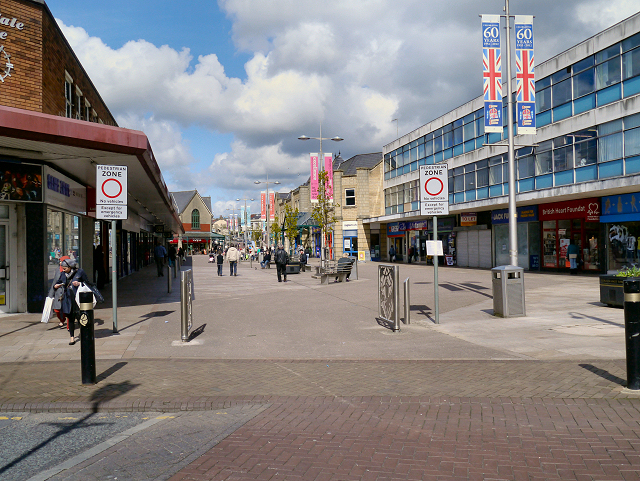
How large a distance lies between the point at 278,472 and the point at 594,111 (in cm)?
2346

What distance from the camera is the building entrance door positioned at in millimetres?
12234

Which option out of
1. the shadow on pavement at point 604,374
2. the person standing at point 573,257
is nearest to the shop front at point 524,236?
the person standing at point 573,257

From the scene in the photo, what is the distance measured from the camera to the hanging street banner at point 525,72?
53.7ft

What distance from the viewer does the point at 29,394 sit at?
19.3ft

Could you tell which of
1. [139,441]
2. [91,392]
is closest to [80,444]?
[139,441]

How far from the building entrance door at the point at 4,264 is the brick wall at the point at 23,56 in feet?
9.51

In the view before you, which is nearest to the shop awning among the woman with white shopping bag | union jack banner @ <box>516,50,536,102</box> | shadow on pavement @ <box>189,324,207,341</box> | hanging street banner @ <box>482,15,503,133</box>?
the woman with white shopping bag

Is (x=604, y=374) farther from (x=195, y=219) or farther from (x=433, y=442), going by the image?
(x=195, y=219)

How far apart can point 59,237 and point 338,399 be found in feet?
39.4

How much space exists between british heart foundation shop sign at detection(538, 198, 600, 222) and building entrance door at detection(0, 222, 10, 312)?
22880 millimetres

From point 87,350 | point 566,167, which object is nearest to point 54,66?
point 87,350

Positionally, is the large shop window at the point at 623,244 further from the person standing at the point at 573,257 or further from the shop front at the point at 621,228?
the person standing at the point at 573,257

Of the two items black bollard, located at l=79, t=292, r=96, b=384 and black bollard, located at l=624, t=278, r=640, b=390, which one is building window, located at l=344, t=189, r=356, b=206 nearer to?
black bollard, located at l=79, t=292, r=96, b=384

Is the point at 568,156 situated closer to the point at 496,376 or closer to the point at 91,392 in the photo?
the point at 496,376
